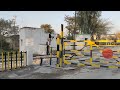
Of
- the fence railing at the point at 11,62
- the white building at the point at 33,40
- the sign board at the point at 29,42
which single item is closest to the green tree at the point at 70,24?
the white building at the point at 33,40

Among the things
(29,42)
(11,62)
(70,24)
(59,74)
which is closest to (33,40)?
(29,42)

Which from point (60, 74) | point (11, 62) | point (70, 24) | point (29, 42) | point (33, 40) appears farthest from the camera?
point (70, 24)

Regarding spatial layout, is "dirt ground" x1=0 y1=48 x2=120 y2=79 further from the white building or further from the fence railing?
the white building

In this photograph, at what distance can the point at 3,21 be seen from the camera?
41.6 metres

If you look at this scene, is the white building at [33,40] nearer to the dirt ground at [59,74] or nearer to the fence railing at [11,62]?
the fence railing at [11,62]

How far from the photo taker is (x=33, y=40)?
91.4 feet

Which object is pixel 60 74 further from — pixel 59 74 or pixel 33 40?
pixel 33 40

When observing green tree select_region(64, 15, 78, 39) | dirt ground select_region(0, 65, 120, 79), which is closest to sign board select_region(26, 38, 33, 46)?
dirt ground select_region(0, 65, 120, 79)

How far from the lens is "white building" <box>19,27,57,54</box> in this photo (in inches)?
1061
